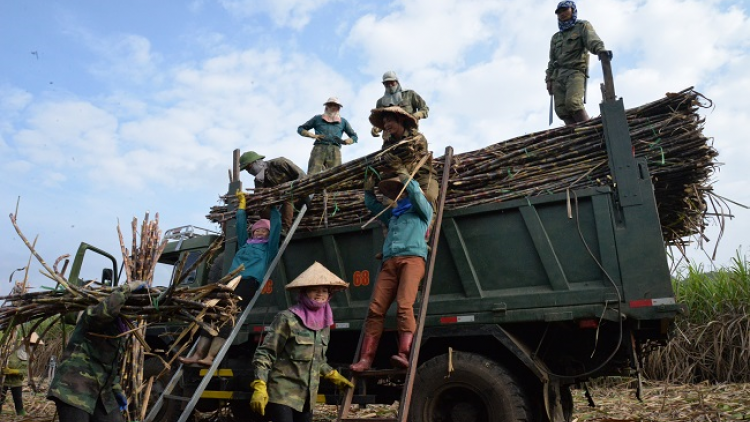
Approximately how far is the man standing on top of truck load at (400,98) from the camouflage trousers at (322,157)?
3.33ft

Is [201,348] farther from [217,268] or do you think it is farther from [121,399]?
[121,399]

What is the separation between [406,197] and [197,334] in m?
3.11

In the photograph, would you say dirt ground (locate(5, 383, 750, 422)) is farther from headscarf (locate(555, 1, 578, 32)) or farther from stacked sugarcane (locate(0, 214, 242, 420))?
headscarf (locate(555, 1, 578, 32))

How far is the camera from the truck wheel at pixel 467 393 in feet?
15.9

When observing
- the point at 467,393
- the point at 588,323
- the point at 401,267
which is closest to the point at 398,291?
the point at 401,267

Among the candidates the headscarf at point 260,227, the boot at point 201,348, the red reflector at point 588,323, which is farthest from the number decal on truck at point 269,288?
the red reflector at point 588,323

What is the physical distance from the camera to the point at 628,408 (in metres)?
6.96

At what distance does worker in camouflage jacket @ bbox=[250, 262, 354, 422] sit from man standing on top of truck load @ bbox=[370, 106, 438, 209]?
1319 millimetres

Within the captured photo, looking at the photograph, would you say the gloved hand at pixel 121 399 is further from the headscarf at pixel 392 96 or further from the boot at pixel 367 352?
the headscarf at pixel 392 96

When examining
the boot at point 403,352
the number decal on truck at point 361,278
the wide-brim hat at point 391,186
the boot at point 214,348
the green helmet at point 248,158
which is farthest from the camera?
the green helmet at point 248,158

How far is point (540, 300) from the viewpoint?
4.96 metres

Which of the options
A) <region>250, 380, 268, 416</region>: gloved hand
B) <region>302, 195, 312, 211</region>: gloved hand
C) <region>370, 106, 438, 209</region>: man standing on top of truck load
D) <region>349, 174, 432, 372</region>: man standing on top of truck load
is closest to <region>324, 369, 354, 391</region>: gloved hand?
<region>349, 174, 432, 372</region>: man standing on top of truck load

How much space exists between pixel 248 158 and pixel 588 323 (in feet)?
13.5

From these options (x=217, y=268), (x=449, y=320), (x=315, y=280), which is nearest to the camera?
(x=315, y=280)
